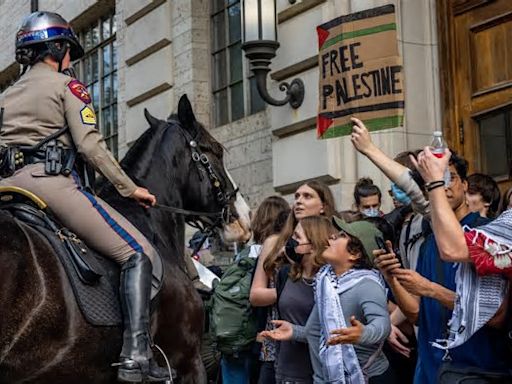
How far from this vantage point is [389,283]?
5023 millimetres

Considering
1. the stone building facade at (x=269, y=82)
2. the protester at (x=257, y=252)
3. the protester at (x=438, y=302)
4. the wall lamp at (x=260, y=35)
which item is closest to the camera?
the protester at (x=438, y=302)

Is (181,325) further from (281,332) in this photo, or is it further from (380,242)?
(380,242)

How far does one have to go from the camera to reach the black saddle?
5.28m

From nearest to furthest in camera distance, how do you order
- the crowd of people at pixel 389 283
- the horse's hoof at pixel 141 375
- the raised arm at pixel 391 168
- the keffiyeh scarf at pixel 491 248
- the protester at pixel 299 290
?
1. the keffiyeh scarf at pixel 491 248
2. the crowd of people at pixel 389 283
3. the raised arm at pixel 391 168
4. the horse's hoof at pixel 141 375
5. the protester at pixel 299 290

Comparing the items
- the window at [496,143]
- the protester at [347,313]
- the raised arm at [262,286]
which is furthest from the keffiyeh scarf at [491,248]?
the window at [496,143]

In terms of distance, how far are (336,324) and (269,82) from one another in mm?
5529

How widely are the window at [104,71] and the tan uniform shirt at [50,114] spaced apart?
9.65 m

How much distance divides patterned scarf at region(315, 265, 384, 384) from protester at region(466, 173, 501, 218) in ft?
3.05

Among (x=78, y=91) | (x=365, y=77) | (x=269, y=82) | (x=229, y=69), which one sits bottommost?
(x=78, y=91)

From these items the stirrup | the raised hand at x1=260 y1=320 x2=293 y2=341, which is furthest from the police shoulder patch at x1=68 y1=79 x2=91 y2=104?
the raised hand at x1=260 y1=320 x2=293 y2=341

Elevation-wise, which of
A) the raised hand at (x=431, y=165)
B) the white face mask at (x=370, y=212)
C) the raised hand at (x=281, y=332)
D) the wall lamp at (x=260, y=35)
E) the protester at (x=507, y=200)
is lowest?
the raised hand at (x=281, y=332)

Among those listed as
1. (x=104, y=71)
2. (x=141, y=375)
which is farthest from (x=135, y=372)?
(x=104, y=71)

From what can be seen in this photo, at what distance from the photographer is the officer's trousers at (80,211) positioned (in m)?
5.53

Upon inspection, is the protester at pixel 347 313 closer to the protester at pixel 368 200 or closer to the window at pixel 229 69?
the protester at pixel 368 200
